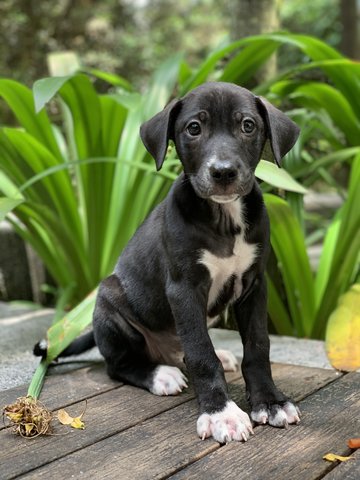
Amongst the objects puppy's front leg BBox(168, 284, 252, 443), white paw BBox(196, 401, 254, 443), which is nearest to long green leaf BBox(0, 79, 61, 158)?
puppy's front leg BBox(168, 284, 252, 443)

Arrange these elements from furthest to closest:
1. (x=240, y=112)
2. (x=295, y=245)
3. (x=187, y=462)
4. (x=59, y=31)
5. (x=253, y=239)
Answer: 1. (x=59, y=31)
2. (x=295, y=245)
3. (x=253, y=239)
4. (x=240, y=112)
5. (x=187, y=462)

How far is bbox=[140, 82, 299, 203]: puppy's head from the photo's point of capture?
1934 millimetres

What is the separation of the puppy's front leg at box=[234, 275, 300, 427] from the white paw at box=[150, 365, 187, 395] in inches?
10.6

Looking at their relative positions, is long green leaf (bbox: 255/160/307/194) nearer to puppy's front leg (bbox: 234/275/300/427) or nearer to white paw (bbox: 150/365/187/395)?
puppy's front leg (bbox: 234/275/300/427)

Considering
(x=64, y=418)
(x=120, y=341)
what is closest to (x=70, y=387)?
(x=120, y=341)

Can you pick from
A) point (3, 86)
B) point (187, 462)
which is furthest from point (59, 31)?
point (187, 462)

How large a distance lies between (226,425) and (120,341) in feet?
2.23

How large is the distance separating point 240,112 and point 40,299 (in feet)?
9.33

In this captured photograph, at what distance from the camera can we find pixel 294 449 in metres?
1.80

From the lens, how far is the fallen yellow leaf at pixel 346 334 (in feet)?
8.50

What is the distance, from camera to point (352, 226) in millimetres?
3068

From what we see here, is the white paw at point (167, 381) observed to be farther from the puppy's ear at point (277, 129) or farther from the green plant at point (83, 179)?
the green plant at point (83, 179)

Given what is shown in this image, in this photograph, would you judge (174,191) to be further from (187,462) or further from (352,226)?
(352,226)

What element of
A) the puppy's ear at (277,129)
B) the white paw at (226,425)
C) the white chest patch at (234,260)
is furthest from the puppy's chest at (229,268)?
the white paw at (226,425)
